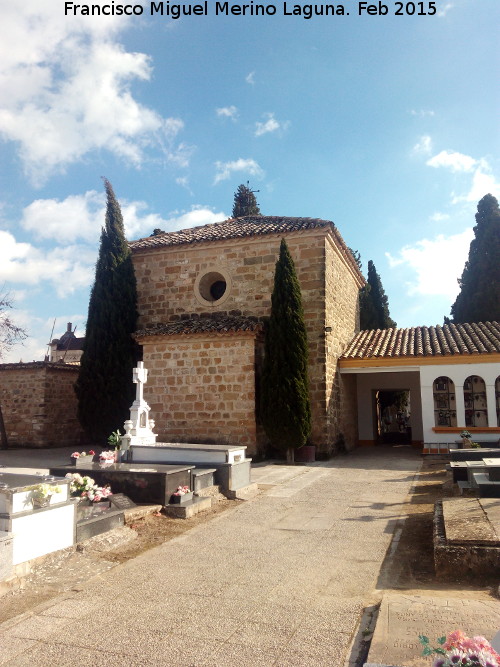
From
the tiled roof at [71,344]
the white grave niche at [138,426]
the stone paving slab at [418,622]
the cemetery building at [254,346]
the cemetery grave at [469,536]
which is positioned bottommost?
the stone paving slab at [418,622]

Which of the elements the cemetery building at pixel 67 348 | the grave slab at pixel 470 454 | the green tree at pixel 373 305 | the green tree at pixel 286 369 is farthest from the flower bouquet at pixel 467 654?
the cemetery building at pixel 67 348

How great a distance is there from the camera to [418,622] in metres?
3.19

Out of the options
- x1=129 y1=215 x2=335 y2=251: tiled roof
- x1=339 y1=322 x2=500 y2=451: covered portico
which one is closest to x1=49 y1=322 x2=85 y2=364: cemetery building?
x1=129 y1=215 x2=335 y2=251: tiled roof

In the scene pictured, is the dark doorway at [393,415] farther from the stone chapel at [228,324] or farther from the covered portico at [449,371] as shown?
the covered portico at [449,371]

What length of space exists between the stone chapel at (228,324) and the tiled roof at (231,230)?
44 millimetres

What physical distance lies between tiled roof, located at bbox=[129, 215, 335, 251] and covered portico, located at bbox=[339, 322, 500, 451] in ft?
13.2

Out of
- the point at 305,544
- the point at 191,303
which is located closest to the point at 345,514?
the point at 305,544

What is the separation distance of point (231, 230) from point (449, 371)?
7336 mm

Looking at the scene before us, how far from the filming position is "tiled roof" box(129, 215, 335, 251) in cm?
1431

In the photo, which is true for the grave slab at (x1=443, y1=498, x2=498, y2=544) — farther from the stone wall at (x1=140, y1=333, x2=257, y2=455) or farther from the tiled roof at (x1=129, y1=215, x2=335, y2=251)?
the tiled roof at (x1=129, y1=215, x2=335, y2=251)

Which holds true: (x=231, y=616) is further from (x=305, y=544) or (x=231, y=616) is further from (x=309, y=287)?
(x=309, y=287)

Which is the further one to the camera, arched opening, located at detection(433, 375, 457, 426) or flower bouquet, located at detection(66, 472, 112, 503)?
arched opening, located at detection(433, 375, 457, 426)

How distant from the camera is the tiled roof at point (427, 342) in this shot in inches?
549

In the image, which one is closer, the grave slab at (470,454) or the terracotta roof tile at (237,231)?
the grave slab at (470,454)
